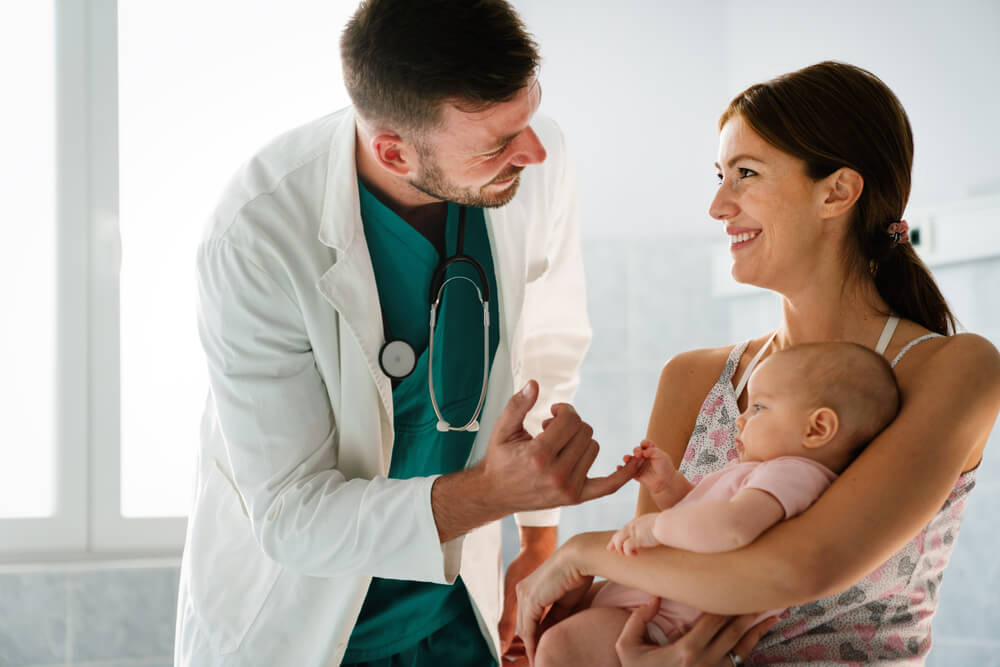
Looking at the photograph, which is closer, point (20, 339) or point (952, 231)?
point (952, 231)

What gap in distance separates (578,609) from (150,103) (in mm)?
2279

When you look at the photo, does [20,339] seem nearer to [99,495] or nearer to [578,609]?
[99,495]

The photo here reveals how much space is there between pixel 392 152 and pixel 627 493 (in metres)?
1.71

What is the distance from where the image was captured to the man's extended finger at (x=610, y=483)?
122cm

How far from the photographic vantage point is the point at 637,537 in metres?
1.17

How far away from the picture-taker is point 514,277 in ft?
5.51

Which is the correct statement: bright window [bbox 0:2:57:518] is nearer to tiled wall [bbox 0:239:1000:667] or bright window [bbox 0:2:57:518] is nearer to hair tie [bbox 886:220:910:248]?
tiled wall [bbox 0:239:1000:667]

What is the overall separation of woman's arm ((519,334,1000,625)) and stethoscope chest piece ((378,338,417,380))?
1.55 ft

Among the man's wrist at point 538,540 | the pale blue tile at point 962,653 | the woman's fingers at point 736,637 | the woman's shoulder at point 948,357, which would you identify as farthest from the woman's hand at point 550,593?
the pale blue tile at point 962,653

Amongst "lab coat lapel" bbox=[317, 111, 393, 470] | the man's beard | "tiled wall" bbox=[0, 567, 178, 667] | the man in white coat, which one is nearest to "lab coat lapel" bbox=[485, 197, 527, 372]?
Answer: the man in white coat

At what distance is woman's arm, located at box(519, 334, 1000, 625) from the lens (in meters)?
1.05

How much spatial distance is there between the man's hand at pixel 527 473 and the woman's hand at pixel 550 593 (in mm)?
103

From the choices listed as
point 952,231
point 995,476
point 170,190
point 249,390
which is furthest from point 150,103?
point 995,476

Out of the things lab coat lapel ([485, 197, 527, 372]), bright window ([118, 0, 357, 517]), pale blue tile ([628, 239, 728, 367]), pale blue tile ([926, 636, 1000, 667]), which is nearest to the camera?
lab coat lapel ([485, 197, 527, 372])
